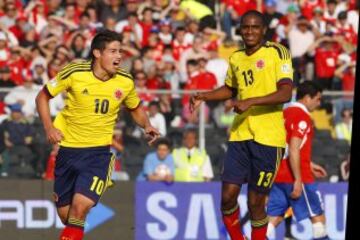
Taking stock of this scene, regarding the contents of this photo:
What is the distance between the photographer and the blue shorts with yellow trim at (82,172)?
36.4 ft

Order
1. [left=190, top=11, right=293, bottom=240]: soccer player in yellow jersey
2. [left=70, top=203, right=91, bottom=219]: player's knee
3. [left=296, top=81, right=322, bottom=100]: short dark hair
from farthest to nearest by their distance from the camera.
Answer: [left=296, top=81, right=322, bottom=100]: short dark hair
[left=190, top=11, right=293, bottom=240]: soccer player in yellow jersey
[left=70, top=203, right=91, bottom=219]: player's knee

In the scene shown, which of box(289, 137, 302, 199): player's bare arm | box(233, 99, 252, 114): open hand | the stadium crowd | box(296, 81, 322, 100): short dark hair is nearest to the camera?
box(233, 99, 252, 114): open hand

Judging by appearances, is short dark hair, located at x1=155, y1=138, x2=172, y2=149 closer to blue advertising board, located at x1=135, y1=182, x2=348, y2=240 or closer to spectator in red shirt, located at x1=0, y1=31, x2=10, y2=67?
blue advertising board, located at x1=135, y1=182, x2=348, y2=240

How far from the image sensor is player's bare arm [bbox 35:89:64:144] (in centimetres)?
1052

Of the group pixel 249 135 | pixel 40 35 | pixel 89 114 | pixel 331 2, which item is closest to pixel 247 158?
pixel 249 135

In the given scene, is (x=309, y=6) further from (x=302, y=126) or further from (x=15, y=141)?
(x=302, y=126)

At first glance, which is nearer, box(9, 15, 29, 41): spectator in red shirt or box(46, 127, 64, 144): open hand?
box(46, 127, 64, 144): open hand

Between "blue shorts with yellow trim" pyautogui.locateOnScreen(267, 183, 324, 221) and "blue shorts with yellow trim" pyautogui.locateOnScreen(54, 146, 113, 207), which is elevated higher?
"blue shorts with yellow trim" pyautogui.locateOnScreen(54, 146, 113, 207)

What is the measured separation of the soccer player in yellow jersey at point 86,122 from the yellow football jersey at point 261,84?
991mm

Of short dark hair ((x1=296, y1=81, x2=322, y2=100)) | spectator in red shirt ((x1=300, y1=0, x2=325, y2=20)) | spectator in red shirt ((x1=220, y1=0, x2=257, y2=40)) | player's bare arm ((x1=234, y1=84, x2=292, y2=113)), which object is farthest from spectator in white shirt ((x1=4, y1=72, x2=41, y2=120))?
spectator in red shirt ((x1=300, y1=0, x2=325, y2=20))

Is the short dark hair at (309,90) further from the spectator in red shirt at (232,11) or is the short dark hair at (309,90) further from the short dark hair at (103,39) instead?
the spectator in red shirt at (232,11)

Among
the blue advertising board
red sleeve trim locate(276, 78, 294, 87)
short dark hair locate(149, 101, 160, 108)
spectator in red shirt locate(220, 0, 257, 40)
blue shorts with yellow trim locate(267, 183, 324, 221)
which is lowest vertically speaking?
the blue advertising board

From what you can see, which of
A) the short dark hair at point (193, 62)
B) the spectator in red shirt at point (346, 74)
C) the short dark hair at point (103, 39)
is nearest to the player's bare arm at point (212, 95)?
the short dark hair at point (103, 39)

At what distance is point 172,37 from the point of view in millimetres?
21250
